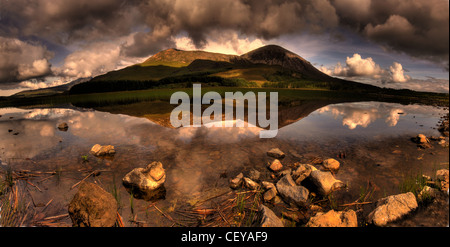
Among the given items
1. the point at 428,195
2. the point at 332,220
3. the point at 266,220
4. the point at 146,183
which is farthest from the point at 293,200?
the point at 146,183

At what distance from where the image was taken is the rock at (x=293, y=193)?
5980 millimetres

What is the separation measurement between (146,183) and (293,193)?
548 centimetres

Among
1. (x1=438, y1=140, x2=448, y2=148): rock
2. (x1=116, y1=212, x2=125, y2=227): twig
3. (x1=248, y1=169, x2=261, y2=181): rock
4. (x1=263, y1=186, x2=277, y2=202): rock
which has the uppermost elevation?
(x1=438, y1=140, x2=448, y2=148): rock

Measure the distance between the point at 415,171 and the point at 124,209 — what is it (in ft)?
42.8

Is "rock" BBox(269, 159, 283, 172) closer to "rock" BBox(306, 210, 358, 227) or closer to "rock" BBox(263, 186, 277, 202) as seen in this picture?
"rock" BBox(263, 186, 277, 202)

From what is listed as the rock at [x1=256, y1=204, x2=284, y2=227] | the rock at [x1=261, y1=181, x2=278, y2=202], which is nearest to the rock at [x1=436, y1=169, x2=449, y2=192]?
the rock at [x1=261, y1=181, x2=278, y2=202]

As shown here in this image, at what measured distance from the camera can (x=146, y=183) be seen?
6637mm

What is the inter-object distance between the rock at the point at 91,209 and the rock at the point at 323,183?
22.9ft

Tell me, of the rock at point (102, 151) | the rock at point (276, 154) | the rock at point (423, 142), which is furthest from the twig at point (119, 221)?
the rock at point (423, 142)

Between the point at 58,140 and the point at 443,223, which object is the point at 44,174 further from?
the point at 443,223

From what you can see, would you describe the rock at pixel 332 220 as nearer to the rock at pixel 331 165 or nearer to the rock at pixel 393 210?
the rock at pixel 393 210

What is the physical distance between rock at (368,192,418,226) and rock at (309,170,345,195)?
1513 millimetres

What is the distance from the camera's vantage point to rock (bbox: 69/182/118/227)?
4750mm
